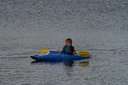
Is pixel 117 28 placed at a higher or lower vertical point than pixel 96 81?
higher

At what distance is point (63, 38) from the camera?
130ft

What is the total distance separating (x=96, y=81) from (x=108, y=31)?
16.9 meters

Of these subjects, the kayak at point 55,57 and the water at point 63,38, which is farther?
the kayak at point 55,57

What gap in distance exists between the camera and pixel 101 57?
106 ft

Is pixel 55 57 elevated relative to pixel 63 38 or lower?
lower

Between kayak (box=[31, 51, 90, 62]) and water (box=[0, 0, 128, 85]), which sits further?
kayak (box=[31, 51, 90, 62])

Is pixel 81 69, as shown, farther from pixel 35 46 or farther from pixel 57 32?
pixel 57 32

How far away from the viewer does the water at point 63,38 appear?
27.9m

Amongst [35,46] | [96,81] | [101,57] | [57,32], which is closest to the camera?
[96,81]

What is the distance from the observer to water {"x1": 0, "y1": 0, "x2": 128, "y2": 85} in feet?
91.4

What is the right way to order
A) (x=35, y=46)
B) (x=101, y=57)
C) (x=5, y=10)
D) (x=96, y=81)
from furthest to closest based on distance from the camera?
(x=5, y=10)
(x=35, y=46)
(x=101, y=57)
(x=96, y=81)

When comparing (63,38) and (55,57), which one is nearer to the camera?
(55,57)

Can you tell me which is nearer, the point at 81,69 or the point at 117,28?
the point at 81,69

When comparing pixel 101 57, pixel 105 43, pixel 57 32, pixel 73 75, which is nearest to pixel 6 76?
pixel 73 75
